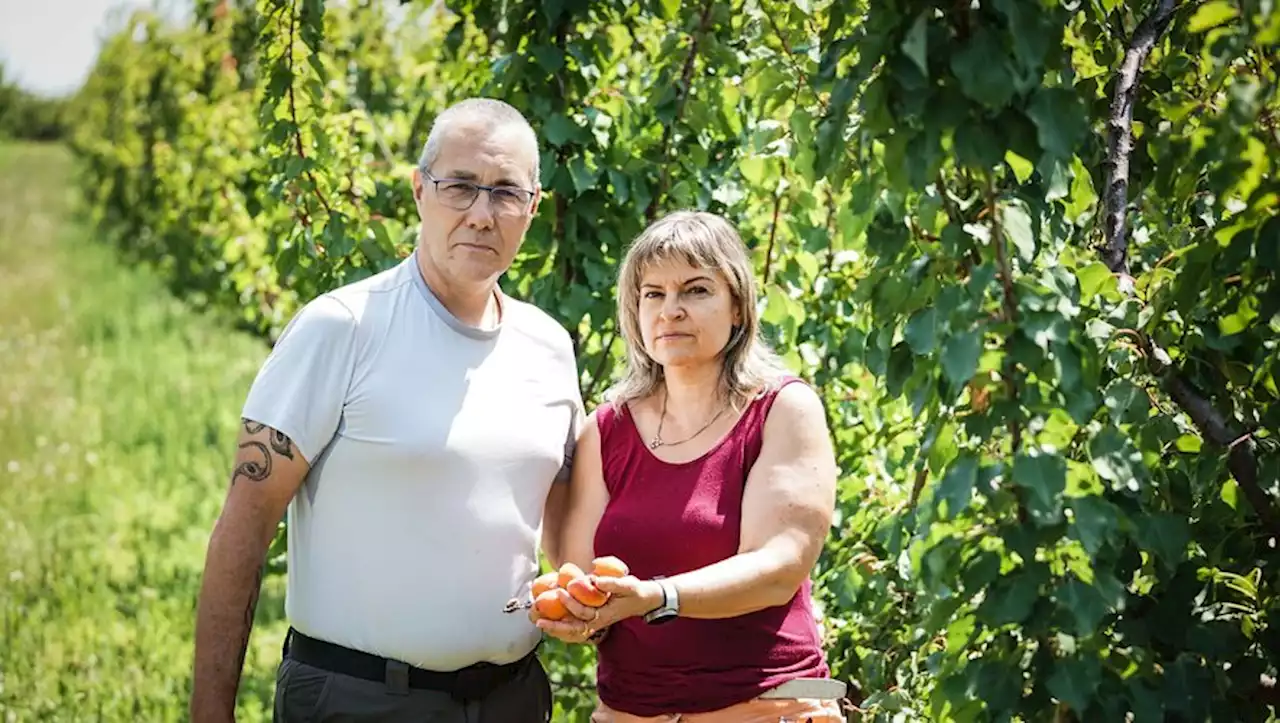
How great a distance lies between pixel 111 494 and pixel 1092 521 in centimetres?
818

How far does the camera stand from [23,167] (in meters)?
39.4

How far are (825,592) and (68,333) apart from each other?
13.3 metres

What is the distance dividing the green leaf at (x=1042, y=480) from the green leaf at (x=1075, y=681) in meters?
0.26

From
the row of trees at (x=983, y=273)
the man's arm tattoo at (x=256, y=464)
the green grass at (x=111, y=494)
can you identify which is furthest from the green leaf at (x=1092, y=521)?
the green grass at (x=111, y=494)

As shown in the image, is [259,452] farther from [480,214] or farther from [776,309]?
[776,309]

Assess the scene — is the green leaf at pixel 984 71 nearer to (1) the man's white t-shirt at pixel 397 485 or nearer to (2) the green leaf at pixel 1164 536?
(2) the green leaf at pixel 1164 536

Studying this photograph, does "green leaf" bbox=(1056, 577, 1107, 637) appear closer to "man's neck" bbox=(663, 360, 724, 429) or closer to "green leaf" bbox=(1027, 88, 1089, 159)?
"green leaf" bbox=(1027, 88, 1089, 159)

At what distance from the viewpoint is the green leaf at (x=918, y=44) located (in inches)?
82.1

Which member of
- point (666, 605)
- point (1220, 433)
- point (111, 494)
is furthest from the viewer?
point (111, 494)

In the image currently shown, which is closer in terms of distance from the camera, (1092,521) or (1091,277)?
(1092,521)

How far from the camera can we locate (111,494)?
9328mm

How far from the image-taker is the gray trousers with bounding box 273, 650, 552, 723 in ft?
9.20

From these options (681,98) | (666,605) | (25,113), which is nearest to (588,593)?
(666,605)

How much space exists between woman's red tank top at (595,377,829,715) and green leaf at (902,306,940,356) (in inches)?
22.0
